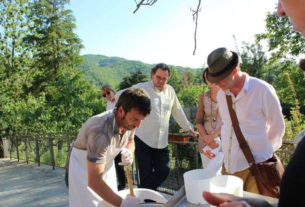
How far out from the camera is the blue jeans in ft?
13.7

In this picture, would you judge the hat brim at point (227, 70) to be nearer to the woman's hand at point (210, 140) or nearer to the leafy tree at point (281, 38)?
the woman's hand at point (210, 140)

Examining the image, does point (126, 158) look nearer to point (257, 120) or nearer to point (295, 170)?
point (257, 120)

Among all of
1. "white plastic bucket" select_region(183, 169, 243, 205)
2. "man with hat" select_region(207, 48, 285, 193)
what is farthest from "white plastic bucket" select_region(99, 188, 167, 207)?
"white plastic bucket" select_region(183, 169, 243, 205)

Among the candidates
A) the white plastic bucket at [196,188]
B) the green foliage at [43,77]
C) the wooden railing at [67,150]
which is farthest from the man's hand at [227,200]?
the green foliage at [43,77]

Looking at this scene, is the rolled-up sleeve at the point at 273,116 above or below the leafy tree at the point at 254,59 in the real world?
below

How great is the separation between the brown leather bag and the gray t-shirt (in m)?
0.98

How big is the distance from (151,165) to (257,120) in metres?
2.13

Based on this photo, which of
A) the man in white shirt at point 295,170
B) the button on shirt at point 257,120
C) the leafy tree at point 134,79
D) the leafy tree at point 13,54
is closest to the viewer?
the man in white shirt at point 295,170

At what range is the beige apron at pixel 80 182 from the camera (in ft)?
8.38

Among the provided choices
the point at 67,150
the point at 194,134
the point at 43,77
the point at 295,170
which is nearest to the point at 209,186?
the point at 295,170

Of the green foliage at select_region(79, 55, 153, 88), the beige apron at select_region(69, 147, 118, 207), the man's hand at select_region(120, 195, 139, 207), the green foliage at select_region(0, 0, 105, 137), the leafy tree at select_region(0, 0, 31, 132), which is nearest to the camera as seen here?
the man's hand at select_region(120, 195, 139, 207)

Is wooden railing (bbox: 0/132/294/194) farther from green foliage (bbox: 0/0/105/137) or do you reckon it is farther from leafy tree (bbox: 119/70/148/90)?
leafy tree (bbox: 119/70/148/90)

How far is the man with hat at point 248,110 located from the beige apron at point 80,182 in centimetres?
113

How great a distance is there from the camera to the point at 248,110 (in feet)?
8.05
